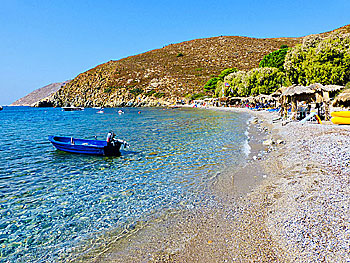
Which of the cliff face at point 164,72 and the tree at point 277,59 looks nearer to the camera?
the tree at point 277,59

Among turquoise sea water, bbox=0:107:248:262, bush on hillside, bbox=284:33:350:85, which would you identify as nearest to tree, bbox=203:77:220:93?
bush on hillside, bbox=284:33:350:85

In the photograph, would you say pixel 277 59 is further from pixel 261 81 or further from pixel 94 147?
pixel 94 147

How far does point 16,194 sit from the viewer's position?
9.09m

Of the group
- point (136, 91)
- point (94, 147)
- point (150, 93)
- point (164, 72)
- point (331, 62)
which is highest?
point (164, 72)

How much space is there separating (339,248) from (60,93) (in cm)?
15421

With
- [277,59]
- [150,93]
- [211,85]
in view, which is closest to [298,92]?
[277,59]

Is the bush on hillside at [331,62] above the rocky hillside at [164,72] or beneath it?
beneath

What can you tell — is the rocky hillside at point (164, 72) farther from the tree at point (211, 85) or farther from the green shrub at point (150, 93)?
the tree at point (211, 85)

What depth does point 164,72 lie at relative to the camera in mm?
112812

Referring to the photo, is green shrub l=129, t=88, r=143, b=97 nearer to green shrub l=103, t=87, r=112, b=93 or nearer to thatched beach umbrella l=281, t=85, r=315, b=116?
green shrub l=103, t=87, r=112, b=93

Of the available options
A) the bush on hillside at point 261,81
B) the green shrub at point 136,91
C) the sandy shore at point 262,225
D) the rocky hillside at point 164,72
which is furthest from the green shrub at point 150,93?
the sandy shore at point 262,225

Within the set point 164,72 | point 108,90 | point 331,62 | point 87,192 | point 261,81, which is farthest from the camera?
point 108,90

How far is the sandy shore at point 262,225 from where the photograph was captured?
4.71 metres

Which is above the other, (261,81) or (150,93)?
(150,93)
